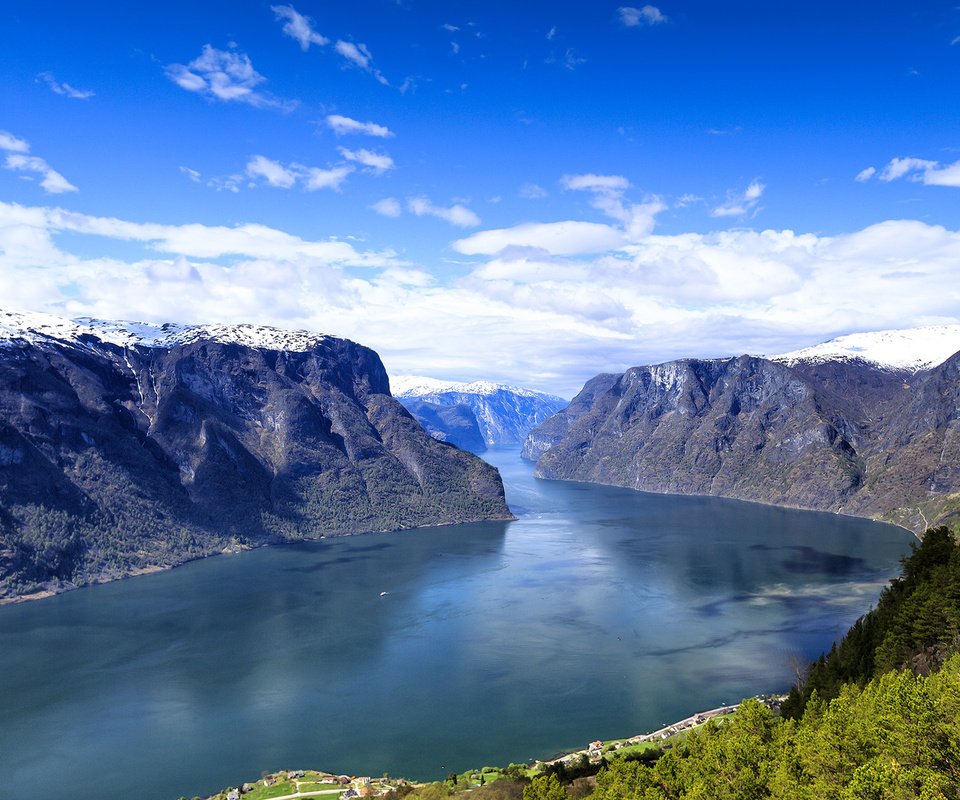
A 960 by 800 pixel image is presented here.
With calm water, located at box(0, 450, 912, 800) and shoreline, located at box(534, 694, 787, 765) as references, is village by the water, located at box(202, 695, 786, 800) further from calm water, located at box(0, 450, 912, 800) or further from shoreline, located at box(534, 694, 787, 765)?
calm water, located at box(0, 450, 912, 800)

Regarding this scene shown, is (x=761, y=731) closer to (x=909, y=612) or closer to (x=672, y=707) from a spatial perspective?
(x=909, y=612)

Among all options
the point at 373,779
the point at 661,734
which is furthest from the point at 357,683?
the point at 661,734

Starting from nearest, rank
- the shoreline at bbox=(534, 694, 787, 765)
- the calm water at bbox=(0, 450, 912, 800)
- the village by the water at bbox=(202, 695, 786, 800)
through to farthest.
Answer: the village by the water at bbox=(202, 695, 786, 800) → the shoreline at bbox=(534, 694, 787, 765) → the calm water at bbox=(0, 450, 912, 800)

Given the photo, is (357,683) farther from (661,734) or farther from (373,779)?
(661,734)

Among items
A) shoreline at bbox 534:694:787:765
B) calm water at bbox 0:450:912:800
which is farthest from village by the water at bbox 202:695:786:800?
calm water at bbox 0:450:912:800

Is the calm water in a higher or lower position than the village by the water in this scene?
lower

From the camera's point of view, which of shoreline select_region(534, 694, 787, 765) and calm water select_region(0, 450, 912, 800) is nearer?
shoreline select_region(534, 694, 787, 765)

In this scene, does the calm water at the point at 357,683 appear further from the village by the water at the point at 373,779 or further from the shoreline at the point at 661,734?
the village by the water at the point at 373,779

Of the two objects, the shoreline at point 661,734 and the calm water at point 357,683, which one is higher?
the shoreline at point 661,734

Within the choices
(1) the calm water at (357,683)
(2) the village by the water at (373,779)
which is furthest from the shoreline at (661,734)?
(1) the calm water at (357,683)
